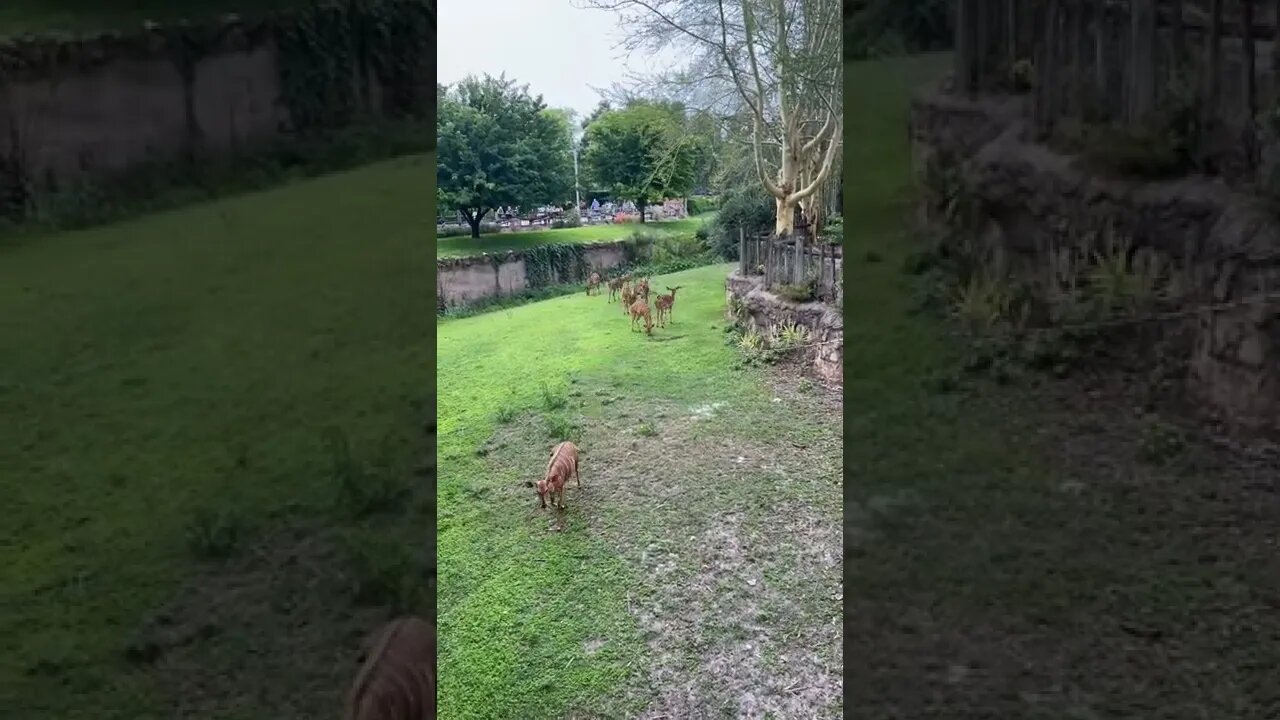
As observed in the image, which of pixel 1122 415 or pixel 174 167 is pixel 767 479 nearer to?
pixel 1122 415

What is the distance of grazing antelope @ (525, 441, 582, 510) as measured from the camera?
3.17 metres

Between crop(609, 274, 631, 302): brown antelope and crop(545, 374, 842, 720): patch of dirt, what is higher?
crop(609, 274, 631, 302): brown antelope

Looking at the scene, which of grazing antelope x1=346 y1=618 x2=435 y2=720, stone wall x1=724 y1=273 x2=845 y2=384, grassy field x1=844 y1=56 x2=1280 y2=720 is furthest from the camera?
stone wall x1=724 y1=273 x2=845 y2=384

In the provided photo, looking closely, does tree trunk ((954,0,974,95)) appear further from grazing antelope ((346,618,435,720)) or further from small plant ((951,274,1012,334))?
grazing antelope ((346,618,435,720))

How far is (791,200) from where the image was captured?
3.24m

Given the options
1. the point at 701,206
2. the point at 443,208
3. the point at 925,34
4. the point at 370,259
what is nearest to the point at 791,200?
the point at 701,206

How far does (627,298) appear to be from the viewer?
3385 millimetres

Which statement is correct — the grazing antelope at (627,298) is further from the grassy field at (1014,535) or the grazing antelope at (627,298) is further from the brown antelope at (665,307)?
the grassy field at (1014,535)

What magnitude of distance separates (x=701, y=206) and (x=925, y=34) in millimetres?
835

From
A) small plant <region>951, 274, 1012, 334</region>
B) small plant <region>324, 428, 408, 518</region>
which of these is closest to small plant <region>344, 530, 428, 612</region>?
small plant <region>324, 428, 408, 518</region>

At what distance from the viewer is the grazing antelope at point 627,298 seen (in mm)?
3367

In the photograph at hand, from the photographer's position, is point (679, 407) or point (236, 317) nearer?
point (236, 317)

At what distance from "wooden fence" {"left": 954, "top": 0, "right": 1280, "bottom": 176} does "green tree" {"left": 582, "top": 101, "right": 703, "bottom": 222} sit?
86cm

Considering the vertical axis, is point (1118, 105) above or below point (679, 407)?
above
